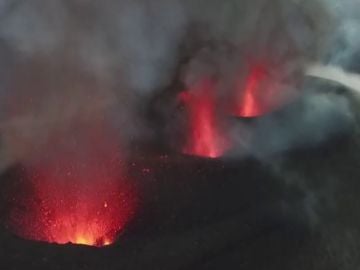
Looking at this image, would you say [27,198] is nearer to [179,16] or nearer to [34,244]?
[34,244]

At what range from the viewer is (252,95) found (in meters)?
1.93

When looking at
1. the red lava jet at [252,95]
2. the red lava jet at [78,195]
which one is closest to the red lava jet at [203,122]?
the red lava jet at [252,95]

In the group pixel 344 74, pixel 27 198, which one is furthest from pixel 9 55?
pixel 344 74

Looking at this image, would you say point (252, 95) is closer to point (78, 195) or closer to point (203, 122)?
point (203, 122)

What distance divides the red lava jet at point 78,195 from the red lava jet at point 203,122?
0.26 meters

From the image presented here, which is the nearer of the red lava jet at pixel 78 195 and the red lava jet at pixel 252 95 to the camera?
the red lava jet at pixel 78 195

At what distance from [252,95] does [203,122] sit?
23 cm

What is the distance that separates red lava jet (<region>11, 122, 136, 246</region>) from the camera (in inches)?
57.1

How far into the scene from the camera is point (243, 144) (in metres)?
1.62

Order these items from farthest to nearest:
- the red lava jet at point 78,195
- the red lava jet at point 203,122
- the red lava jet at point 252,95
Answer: the red lava jet at point 252,95 → the red lava jet at point 203,122 → the red lava jet at point 78,195

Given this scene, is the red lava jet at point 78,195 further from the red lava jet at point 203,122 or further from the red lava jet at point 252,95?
the red lava jet at point 252,95

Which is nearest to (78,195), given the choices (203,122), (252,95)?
(203,122)

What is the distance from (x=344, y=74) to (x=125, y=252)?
1183 mm

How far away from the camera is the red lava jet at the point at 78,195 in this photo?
1450mm
